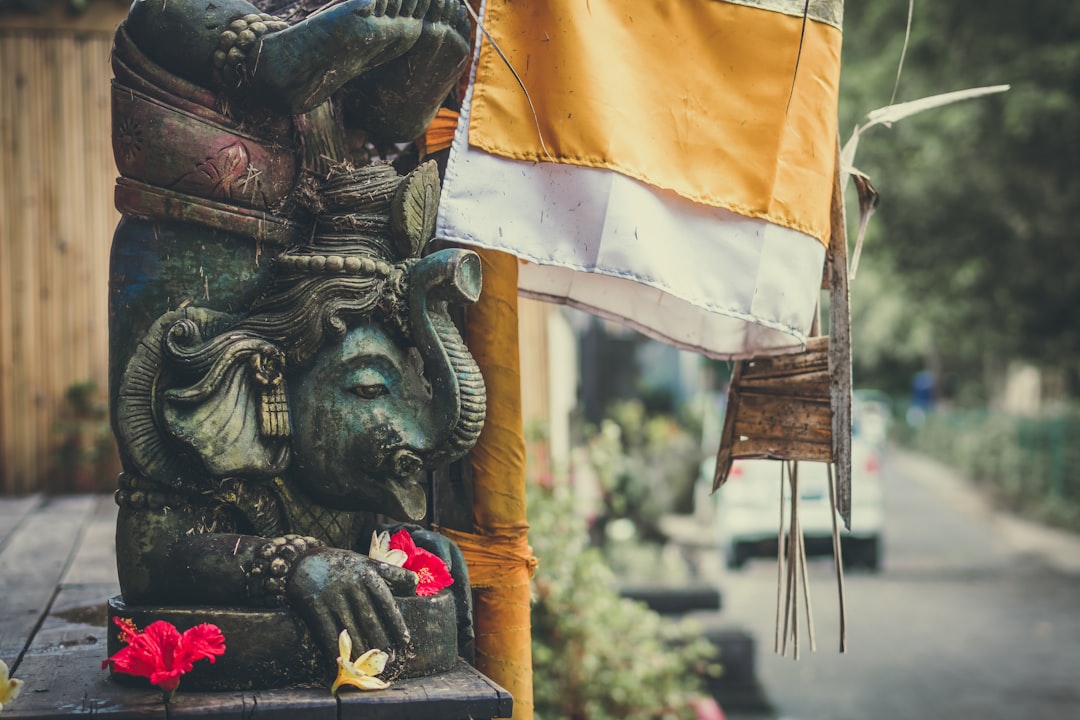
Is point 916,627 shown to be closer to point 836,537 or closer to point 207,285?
point 836,537

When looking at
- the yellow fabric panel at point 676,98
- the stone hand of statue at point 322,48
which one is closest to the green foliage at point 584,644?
the yellow fabric panel at point 676,98

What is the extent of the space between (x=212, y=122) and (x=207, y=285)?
1.13 ft

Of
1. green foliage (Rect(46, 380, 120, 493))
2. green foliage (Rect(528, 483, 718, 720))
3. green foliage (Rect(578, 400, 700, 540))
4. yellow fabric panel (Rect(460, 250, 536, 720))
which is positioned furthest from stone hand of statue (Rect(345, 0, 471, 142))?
green foliage (Rect(578, 400, 700, 540))

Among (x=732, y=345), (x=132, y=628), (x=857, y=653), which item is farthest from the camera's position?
(x=857, y=653)

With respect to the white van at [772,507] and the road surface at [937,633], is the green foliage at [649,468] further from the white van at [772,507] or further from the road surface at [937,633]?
the road surface at [937,633]

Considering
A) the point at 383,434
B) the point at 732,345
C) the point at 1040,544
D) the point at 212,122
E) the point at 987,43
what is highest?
the point at 987,43

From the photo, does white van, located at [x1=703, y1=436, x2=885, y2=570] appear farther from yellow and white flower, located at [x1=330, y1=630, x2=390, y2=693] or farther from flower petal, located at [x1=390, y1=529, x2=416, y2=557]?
yellow and white flower, located at [x1=330, y1=630, x2=390, y2=693]

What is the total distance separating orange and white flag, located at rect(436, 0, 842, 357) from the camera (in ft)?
8.23

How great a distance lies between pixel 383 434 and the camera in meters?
2.27

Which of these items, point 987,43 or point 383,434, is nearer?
point 383,434

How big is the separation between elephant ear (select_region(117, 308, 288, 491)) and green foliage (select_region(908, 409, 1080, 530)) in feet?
47.9

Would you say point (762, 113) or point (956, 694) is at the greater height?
point (762, 113)

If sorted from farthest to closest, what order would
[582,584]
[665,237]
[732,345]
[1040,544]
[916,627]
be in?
1. [1040,544]
2. [916,627]
3. [582,584]
4. [732,345]
5. [665,237]

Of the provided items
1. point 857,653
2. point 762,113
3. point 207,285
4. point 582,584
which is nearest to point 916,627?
point 857,653
